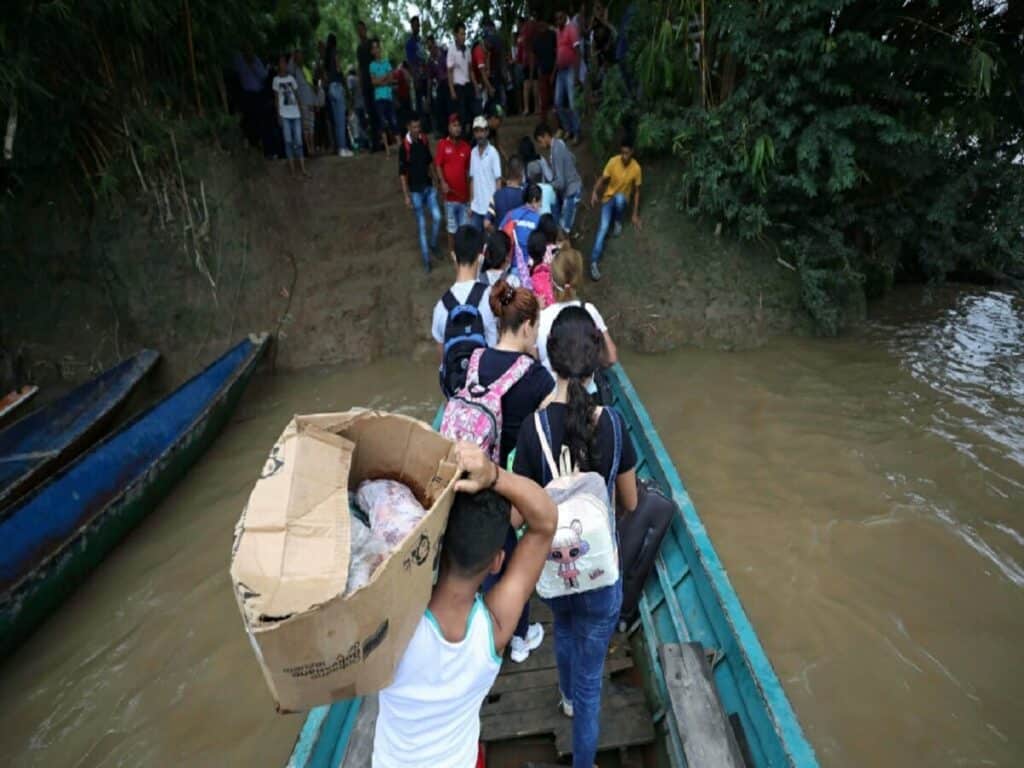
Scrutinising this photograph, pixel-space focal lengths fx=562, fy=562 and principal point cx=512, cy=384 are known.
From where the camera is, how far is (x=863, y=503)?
4.63 m

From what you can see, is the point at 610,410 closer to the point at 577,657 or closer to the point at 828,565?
the point at 577,657

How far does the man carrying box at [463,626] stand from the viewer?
49.4 inches

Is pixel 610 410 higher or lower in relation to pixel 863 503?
higher

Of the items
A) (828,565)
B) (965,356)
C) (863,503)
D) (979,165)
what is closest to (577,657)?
(828,565)

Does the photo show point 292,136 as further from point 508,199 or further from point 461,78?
point 508,199

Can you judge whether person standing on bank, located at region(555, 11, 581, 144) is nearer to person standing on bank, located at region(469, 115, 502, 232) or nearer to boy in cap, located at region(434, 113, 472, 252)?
boy in cap, located at region(434, 113, 472, 252)

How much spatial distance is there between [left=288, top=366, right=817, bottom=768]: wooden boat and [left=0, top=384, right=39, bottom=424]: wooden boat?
6.63 metres

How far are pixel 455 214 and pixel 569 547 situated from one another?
6583mm

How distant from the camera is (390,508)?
1212 mm

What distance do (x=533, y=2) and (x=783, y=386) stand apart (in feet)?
28.6

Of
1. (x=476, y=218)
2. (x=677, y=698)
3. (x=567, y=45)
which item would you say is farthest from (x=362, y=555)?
(x=567, y=45)

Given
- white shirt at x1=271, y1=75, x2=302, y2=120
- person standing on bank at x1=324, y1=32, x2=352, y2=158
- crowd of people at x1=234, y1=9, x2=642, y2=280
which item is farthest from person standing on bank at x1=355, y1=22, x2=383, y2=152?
white shirt at x1=271, y1=75, x2=302, y2=120

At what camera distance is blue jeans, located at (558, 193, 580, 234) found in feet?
24.6

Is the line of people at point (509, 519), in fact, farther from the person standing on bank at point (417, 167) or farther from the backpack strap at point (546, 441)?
the person standing on bank at point (417, 167)
